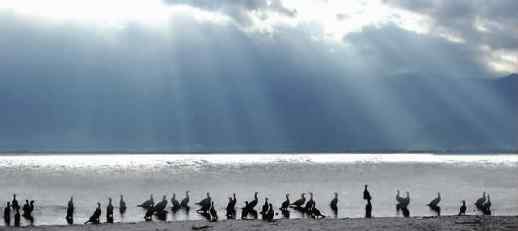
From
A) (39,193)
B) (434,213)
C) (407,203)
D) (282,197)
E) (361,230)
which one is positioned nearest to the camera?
(361,230)

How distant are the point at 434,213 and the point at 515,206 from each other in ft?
31.8

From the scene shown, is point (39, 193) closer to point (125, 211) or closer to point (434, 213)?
point (125, 211)

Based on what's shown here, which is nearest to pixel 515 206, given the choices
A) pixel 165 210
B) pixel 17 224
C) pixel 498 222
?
pixel 498 222

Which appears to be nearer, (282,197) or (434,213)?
(434,213)

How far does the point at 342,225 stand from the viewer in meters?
34.9

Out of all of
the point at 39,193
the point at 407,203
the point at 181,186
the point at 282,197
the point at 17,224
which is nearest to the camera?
the point at 17,224

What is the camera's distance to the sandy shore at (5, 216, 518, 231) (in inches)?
1298

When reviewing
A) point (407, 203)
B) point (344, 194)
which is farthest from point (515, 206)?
point (344, 194)

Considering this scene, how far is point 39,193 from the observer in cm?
7212

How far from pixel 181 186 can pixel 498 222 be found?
55.2m

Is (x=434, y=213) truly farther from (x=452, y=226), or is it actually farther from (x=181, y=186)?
(x=181, y=186)

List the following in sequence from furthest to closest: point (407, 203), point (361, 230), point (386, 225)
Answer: point (407, 203) < point (386, 225) < point (361, 230)

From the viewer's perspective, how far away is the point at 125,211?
51438 millimetres

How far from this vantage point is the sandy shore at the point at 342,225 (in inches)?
1298
